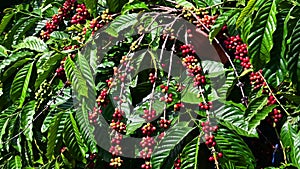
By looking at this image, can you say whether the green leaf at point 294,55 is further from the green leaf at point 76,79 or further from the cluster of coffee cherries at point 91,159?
the cluster of coffee cherries at point 91,159

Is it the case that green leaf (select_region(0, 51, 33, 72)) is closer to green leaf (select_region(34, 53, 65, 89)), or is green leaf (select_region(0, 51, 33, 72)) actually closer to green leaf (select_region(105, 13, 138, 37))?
green leaf (select_region(34, 53, 65, 89))

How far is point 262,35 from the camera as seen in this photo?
115 centimetres

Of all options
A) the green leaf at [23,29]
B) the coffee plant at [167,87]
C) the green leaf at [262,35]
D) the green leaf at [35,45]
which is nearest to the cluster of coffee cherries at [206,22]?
the coffee plant at [167,87]

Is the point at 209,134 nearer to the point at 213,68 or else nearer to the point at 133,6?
the point at 213,68

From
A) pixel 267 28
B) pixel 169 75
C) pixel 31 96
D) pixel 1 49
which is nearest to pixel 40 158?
pixel 31 96

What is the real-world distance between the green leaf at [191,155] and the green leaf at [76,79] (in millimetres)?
294

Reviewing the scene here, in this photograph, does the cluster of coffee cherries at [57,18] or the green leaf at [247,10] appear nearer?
the green leaf at [247,10]

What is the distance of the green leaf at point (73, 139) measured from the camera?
4.67ft

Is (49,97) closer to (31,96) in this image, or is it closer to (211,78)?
(31,96)

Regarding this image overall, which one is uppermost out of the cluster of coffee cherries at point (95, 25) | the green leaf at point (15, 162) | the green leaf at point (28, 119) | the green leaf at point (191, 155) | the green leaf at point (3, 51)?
the cluster of coffee cherries at point (95, 25)

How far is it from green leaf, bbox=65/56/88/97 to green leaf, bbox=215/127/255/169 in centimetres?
35

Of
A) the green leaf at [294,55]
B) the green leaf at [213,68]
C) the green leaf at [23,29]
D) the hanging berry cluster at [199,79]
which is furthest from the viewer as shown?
the green leaf at [23,29]

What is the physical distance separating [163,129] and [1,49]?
738 mm

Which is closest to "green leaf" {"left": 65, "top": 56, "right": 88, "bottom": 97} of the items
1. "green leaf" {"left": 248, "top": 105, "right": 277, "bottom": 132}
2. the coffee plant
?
the coffee plant
